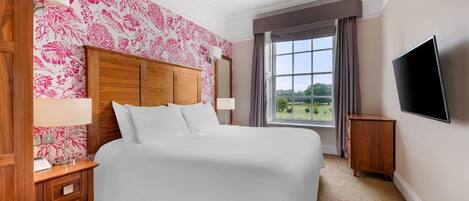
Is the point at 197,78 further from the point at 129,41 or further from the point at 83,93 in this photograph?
the point at 83,93

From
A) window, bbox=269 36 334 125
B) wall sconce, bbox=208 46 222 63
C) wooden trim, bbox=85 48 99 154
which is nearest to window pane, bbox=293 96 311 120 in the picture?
window, bbox=269 36 334 125

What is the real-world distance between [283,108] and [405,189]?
8.66 ft

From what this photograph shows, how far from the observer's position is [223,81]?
467 centimetres

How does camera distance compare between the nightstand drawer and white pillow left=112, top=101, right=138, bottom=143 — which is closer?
the nightstand drawer

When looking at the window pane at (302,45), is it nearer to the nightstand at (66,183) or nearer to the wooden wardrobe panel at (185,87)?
the wooden wardrobe panel at (185,87)

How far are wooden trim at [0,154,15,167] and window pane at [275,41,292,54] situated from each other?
14.5 ft

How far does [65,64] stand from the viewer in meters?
1.98

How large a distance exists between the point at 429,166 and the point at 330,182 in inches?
43.8

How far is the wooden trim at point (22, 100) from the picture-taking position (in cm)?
112

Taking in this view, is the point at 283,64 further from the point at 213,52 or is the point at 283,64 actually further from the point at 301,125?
the point at 213,52

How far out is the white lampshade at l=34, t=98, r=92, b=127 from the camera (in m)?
1.54

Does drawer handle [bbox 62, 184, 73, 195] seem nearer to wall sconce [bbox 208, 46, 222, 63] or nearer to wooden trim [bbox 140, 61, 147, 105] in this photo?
wooden trim [bbox 140, 61, 147, 105]

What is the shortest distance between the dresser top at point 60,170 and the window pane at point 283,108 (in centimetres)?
373

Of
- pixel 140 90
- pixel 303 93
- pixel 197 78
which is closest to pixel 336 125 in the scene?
pixel 303 93
